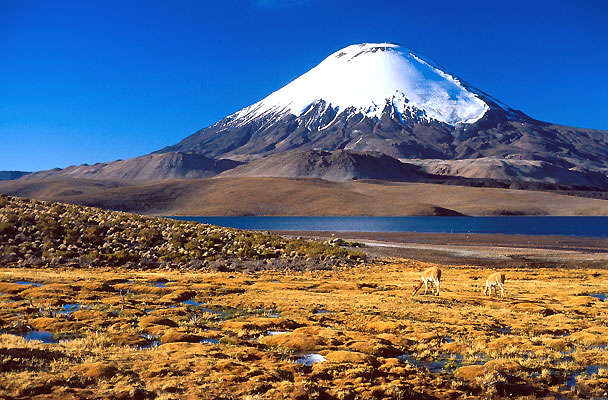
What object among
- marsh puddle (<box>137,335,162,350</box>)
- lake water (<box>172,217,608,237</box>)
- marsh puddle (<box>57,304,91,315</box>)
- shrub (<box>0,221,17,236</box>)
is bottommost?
marsh puddle (<box>57,304,91,315</box>)

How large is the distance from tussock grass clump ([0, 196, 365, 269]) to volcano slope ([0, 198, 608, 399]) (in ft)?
38.3

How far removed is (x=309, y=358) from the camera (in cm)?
1510

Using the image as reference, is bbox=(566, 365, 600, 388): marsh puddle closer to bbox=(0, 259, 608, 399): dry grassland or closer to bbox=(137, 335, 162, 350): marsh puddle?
bbox=(0, 259, 608, 399): dry grassland

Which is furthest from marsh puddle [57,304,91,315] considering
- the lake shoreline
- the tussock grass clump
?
the lake shoreline

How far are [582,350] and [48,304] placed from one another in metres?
19.9

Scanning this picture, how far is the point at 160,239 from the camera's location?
53.9 metres

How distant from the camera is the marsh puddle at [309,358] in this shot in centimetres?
1463

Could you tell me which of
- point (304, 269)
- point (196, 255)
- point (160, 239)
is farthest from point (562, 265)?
point (160, 239)

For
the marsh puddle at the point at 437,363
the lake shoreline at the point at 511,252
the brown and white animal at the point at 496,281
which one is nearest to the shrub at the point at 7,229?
the lake shoreline at the point at 511,252

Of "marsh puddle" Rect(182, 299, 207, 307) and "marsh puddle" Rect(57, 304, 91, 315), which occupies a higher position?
"marsh puddle" Rect(57, 304, 91, 315)

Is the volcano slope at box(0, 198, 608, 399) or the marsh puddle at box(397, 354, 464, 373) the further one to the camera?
the marsh puddle at box(397, 354, 464, 373)

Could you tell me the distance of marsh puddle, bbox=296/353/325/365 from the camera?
48.0 ft

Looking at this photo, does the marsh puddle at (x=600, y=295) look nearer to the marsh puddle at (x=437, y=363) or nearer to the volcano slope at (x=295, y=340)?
the volcano slope at (x=295, y=340)

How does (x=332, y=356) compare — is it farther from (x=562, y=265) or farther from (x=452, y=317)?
(x=562, y=265)
